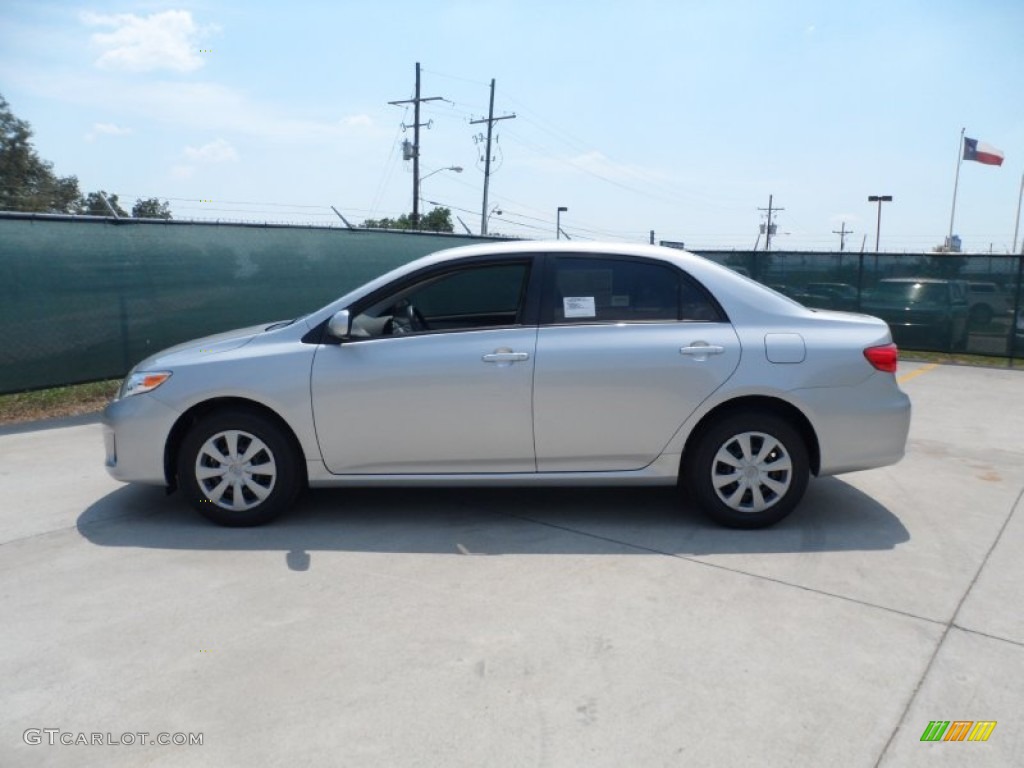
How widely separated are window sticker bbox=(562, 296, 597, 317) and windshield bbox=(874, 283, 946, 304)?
1057 cm

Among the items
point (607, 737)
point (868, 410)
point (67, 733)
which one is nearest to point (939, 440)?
point (868, 410)

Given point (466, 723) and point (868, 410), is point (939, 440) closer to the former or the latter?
point (868, 410)

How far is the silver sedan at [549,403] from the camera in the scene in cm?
468

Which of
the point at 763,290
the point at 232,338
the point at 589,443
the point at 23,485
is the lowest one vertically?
the point at 23,485

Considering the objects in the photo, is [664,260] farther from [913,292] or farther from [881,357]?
[913,292]

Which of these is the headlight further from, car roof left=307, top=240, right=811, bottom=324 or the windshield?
the windshield

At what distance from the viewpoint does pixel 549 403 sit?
4.69 metres

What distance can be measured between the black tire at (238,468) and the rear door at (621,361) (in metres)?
1.51

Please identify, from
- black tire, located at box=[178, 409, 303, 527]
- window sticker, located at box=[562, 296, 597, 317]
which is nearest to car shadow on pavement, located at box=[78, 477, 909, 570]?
black tire, located at box=[178, 409, 303, 527]

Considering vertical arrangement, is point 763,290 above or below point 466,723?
above

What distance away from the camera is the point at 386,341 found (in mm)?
4801

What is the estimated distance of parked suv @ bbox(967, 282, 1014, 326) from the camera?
12656 millimetres

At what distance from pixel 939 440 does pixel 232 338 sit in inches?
234

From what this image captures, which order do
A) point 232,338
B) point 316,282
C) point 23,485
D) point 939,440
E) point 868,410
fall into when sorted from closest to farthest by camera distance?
point 868,410
point 232,338
point 23,485
point 939,440
point 316,282
